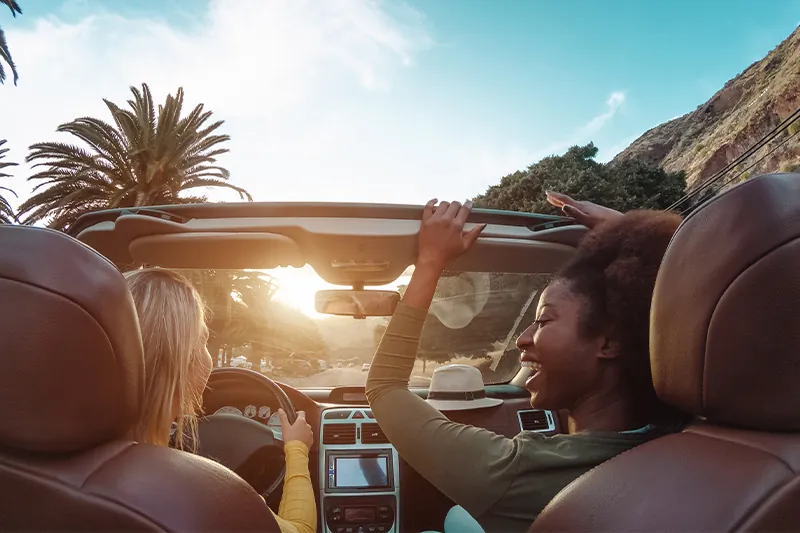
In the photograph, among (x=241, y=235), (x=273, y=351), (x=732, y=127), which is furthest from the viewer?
(x=732, y=127)

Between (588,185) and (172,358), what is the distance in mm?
33157

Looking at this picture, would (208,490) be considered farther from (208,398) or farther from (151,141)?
(151,141)

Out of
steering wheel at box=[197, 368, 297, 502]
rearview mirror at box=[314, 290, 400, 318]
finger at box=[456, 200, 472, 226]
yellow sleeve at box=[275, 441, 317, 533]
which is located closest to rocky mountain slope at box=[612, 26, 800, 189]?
rearview mirror at box=[314, 290, 400, 318]

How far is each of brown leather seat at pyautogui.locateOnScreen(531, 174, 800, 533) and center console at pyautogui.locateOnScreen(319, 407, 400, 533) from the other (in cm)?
276

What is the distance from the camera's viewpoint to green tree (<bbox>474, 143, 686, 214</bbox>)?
3269cm

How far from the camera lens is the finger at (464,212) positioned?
85.7 inches

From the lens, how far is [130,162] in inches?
970

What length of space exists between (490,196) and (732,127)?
29386 mm

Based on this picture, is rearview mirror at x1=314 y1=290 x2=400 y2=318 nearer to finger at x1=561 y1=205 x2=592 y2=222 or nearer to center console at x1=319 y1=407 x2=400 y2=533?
finger at x1=561 y1=205 x2=592 y2=222

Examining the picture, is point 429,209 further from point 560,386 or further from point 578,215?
point 560,386

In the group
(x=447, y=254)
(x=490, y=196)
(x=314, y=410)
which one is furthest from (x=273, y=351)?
(x=447, y=254)

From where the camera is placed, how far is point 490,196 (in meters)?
36.4

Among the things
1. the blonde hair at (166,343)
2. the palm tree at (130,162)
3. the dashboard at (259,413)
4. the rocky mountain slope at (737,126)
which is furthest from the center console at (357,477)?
the rocky mountain slope at (737,126)

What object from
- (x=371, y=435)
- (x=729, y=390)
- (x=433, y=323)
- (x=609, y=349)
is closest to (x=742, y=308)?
(x=729, y=390)
